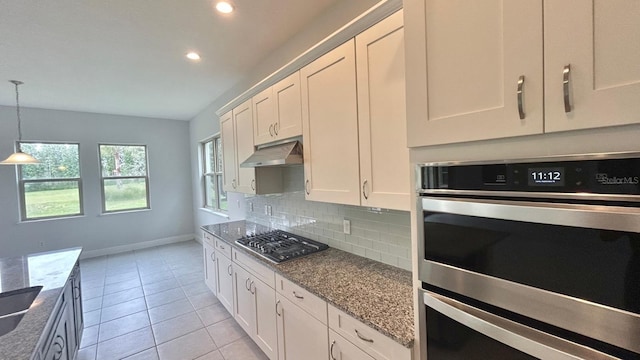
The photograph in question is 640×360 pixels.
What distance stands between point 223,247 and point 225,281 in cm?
37

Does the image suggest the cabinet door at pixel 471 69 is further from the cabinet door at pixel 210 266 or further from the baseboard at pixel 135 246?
the baseboard at pixel 135 246

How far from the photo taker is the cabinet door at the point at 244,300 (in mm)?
2357

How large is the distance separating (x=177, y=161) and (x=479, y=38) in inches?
263

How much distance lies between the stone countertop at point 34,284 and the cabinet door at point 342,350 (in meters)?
1.30

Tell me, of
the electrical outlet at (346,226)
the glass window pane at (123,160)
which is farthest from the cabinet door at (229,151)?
the glass window pane at (123,160)

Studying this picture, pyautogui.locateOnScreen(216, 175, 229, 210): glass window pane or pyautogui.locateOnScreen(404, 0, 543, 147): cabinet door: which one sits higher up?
pyautogui.locateOnScreen(404, 0, 543, 147): cabinet door

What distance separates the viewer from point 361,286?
5.18 ft

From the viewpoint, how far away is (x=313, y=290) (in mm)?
1560

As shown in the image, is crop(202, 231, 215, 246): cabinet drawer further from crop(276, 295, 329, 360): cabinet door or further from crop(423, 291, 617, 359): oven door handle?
crop(423, 291, 617, 359): oven door handle

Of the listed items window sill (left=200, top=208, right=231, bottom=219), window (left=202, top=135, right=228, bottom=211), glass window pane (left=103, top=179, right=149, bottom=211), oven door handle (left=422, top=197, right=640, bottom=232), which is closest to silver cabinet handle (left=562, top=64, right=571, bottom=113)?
oven door handle (left=422, top=197, right=640, bottom=232)

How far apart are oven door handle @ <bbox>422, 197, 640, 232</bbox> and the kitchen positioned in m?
0.13

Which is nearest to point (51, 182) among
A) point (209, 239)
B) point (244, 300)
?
point (209, 239)

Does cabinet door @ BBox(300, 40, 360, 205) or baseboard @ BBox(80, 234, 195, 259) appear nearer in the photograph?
cabinet door @ BBox(300, 40, 360, 205)

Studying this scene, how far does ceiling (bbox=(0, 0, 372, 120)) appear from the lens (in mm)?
2152
